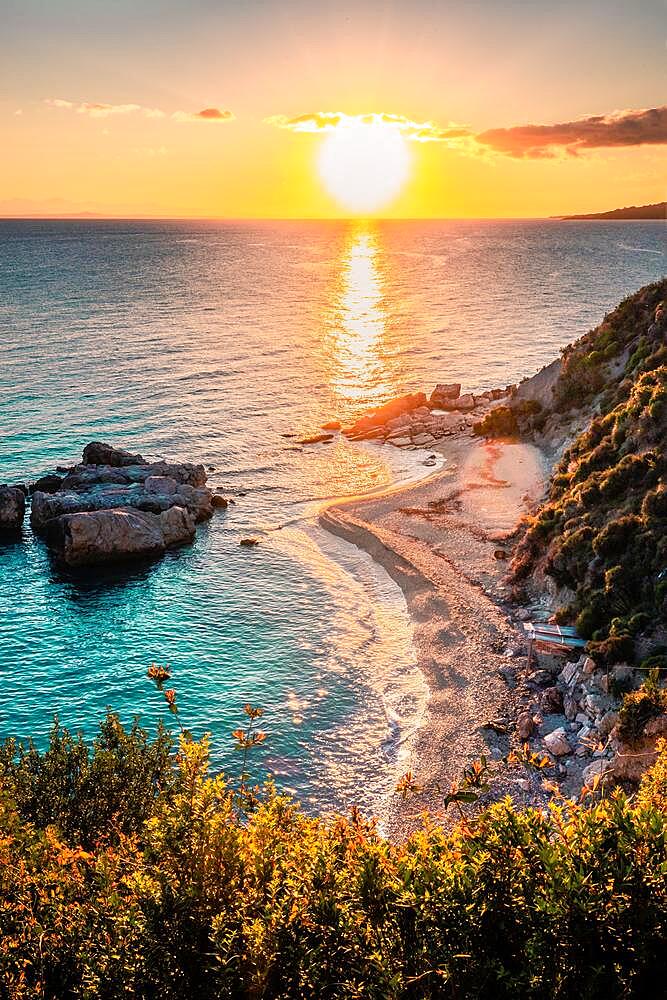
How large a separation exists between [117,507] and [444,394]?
50.5 metres

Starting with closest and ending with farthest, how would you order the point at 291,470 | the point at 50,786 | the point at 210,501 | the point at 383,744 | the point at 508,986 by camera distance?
1. the point at 508,986
2. the point at 50,786
3. the point at 383,744
4. the point at 210,501
5. the point at 291,470

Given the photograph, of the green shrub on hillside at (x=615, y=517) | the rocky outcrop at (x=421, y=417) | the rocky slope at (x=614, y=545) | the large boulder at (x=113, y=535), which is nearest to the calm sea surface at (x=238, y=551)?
the large boulder at (x=113, y=535)

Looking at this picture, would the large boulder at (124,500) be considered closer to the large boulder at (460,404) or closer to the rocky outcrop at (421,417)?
the rocky outcrop at (421,417)

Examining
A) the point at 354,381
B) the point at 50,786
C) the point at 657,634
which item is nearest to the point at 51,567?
the point at 50,786

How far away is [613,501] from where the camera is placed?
152 feet

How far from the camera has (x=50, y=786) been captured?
845 inches

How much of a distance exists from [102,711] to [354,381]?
81.1 metres

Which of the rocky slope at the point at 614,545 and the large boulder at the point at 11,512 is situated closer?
the rocky slope at the point at 614,545

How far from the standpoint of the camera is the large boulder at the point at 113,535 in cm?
5559

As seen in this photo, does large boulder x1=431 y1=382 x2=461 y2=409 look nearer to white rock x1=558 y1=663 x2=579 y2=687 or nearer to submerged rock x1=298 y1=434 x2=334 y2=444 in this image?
submerged rock x1=298 y1=434 x2=334 y2=444

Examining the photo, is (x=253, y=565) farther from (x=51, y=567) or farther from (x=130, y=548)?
(x=51, y=567)

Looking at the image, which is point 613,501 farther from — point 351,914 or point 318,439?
point 318,439

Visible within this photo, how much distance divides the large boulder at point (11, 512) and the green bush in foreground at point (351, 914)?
164 feet

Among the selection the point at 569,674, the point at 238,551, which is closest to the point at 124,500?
the point at 238,551
